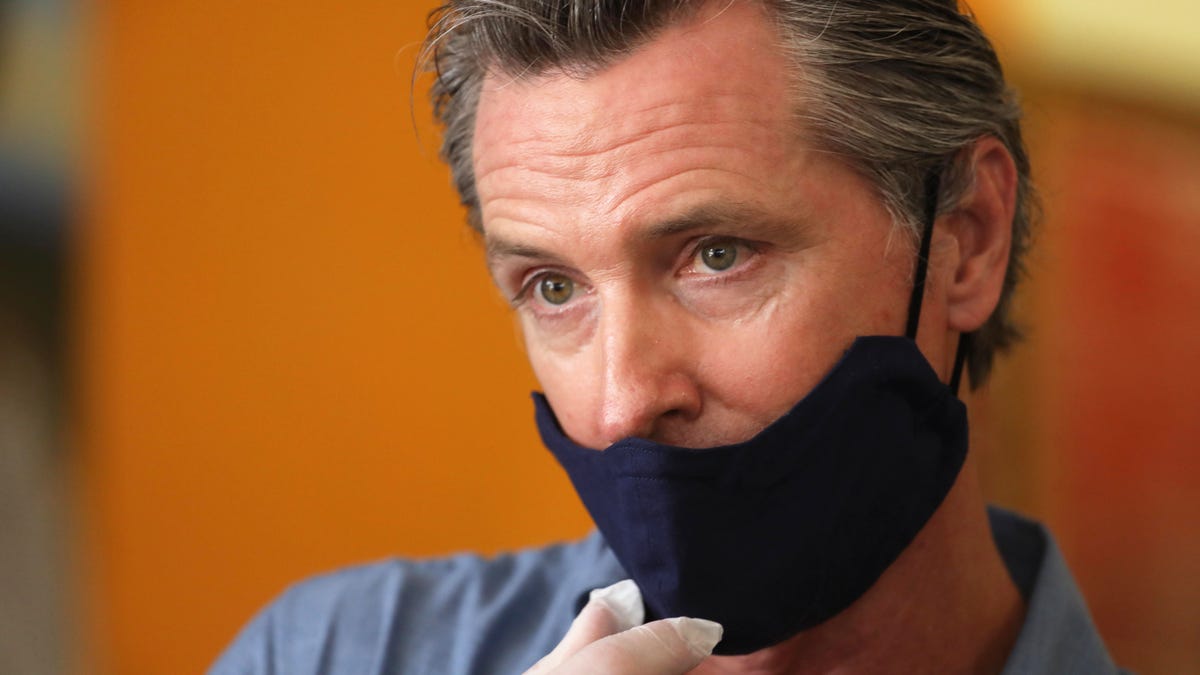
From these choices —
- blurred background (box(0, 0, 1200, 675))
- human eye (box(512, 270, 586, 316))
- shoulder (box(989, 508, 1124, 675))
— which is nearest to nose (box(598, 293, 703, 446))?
human eye (box(512, 270, 586, 316))

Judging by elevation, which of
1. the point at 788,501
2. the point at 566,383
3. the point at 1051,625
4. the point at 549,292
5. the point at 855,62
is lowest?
the point at 1051,625

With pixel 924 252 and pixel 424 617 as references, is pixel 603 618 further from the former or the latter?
pixel 924 252

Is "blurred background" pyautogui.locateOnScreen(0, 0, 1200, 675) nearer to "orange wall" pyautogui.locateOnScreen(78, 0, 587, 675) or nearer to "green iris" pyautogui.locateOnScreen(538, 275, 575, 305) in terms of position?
"orange wall" pyautogui.locateOnScreen(78, 0, 587, 675)

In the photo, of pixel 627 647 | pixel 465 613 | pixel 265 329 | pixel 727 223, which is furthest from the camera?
pixel 265 329

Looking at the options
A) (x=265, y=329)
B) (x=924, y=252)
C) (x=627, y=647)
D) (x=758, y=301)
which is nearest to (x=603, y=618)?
(x=627, y=647)

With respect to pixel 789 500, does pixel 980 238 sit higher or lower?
higher

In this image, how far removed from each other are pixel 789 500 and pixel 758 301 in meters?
0.21

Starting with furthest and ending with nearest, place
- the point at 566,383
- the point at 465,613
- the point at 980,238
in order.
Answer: the point at 465,613 < the point at 980,238 < the point at 566,383

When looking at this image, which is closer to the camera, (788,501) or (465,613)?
(788,501)

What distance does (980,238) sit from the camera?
1.57 metres

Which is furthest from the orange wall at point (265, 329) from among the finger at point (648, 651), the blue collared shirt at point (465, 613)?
the finger at point (648, 651)

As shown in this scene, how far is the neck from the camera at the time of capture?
1.50 m

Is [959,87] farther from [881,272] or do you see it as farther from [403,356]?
[403,356]

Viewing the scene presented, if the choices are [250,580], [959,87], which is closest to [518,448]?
[250,580]
